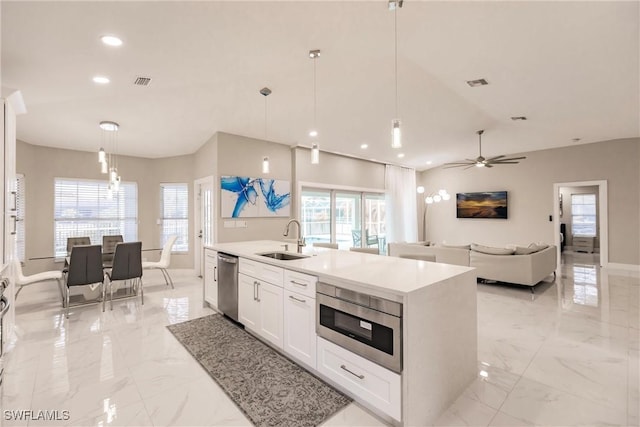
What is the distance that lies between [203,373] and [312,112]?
3.88 m

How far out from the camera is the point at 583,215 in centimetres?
913

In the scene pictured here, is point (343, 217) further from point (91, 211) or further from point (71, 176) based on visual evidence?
point (71, 176)

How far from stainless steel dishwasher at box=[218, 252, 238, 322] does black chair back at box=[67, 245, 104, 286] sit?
173 centimetres

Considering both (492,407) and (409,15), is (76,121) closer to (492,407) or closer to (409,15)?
(409,15)

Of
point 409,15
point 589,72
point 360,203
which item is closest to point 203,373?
point 409,15

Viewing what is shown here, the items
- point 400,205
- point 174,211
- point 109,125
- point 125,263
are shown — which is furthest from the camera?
point 400,205

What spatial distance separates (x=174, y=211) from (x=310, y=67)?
4759mm

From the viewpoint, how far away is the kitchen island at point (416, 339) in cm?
165

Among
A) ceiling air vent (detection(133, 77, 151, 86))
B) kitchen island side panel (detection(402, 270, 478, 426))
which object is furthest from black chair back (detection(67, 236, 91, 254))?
kitchen island side panel (detection(402, 270, 478, 426))

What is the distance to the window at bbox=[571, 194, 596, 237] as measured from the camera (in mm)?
8945

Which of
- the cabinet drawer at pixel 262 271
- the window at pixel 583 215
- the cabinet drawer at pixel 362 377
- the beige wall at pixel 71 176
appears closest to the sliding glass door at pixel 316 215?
the beige wall at pixel 71 176

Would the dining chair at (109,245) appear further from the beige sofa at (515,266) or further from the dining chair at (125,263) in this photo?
the beige sofa at (515,266)

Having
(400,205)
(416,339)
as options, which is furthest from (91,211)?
(400,205)

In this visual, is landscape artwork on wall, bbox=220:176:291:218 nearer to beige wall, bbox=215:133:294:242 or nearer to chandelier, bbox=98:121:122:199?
beige wall, bbox=215:133:294:242
